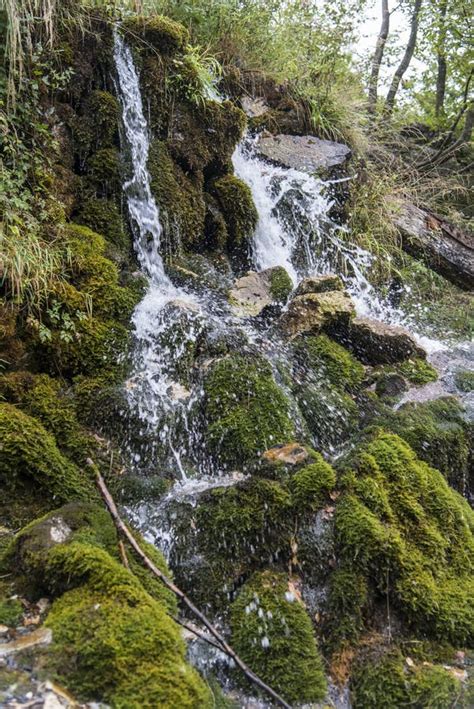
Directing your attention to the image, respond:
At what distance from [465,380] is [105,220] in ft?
13.4

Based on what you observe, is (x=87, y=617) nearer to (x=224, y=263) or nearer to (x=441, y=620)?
(x=441, y=620)

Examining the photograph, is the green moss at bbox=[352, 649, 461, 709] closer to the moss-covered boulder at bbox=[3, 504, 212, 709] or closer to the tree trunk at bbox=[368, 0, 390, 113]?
the moss-covered boulder at bbox=[3, 504, 212, 709]

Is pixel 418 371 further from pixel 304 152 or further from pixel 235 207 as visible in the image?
pixel 304 152

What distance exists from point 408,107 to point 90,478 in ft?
34.1

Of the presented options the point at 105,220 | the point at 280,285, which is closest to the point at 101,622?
the point at 105,220

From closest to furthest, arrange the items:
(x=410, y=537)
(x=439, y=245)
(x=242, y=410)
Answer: (x=410, y=537) < (x=242, y=410) < (x=439, y=245)

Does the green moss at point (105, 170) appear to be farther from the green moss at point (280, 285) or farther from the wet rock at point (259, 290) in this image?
the green moss at point (280, 285)

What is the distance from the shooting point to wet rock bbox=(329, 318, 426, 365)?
525 centimetres

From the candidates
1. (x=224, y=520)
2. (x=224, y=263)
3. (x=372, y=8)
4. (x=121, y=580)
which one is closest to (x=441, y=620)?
(x=224, y=520)

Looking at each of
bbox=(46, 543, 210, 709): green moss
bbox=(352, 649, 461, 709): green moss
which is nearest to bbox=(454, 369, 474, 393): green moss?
bbox=(352, 649, 461, 709): green moss

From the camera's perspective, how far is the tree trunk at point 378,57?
1001 cm

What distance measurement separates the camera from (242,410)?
3.92 meters

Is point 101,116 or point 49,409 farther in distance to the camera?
point 101,116

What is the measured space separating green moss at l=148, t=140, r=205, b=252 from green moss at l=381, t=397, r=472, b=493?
300 centimetres
